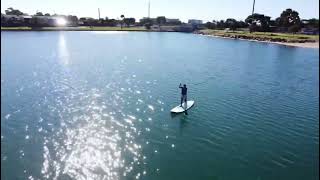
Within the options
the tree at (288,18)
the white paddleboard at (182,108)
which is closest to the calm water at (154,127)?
the white paddleboard at (182,108)

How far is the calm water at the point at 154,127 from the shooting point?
77.5ft

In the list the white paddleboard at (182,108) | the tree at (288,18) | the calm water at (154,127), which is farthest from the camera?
the tree at (288,18)

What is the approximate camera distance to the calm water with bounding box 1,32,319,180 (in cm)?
2361

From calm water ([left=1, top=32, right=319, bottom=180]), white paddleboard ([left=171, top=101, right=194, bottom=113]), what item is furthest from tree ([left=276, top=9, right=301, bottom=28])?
white paddleboard ([left=171, top=101, right=194, bottom=113])

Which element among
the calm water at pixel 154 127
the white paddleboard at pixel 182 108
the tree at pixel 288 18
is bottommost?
the calm water at pixel 154 127

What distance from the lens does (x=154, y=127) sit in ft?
105

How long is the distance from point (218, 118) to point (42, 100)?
2037 cm

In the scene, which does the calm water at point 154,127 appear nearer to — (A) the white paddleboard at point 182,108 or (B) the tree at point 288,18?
(A) the white paddleboard at point 182,108

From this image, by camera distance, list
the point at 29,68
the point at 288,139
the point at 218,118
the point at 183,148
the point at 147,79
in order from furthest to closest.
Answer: the point at 29,68, the point at 147,79, the point at 218,118, the point at 288,139, the point at 183,148

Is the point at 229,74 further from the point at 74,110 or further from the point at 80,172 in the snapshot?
the point at 80,172

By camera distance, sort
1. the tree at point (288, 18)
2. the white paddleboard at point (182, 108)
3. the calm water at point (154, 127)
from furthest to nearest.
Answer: the tree at point (288, 18) → the white paddleboard at point (182, 108) → the calm water at point (154, 127)

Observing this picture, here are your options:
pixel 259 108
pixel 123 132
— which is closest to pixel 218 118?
pixel 259 108

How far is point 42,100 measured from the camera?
4091 centimetres

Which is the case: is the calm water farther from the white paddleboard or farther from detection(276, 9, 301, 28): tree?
detection(276, 9, 301, 28): tree
